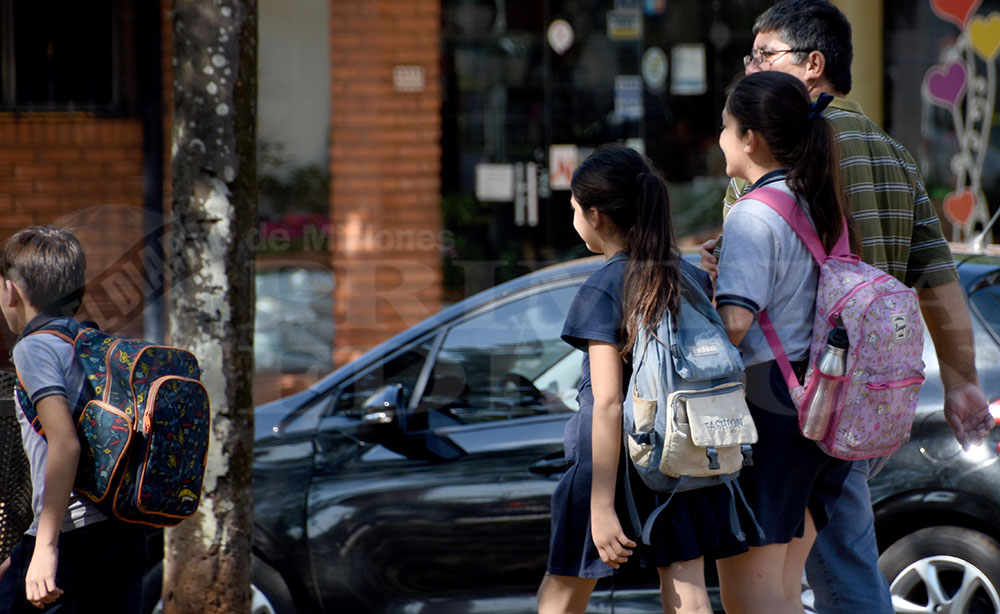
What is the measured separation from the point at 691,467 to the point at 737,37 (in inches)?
249

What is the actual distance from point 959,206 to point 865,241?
577 cm

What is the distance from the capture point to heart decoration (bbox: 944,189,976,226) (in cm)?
834

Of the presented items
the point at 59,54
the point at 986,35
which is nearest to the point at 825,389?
the point at 986,35

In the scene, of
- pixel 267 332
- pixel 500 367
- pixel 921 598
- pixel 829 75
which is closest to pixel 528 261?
pixel 267 332

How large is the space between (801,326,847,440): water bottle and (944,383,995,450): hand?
0.60m

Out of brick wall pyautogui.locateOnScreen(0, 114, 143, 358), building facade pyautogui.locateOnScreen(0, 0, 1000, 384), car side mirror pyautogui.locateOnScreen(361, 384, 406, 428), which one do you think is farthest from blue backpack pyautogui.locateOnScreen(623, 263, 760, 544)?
→ brick wall pyautogui.locateOnScreen(0, 114, 143, 358)

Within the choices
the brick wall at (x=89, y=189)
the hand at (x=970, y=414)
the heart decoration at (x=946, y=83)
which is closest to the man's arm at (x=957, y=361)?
the hand at (x=970, y=414)

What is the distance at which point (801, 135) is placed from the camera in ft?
9.60

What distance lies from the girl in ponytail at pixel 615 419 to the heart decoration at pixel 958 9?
20.9 feet

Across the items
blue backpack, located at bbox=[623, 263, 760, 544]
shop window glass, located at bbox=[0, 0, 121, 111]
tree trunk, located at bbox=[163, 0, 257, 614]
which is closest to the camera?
blue backpack, located at bbox=[623, 263, 760, 544]

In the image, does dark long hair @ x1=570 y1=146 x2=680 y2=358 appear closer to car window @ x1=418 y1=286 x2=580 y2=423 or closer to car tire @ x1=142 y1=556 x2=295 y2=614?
car window @ x1=418 y1=286 x2=580 y2=423

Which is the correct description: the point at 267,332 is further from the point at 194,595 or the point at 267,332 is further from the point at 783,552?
the point at 783,552

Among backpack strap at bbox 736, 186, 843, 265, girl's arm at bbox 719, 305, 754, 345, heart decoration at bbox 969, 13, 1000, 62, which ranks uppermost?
heart decoration at bbox 969, 13, 1000, 62

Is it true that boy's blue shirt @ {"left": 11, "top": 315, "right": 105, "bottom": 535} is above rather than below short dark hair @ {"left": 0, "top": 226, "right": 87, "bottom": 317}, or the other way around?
below
